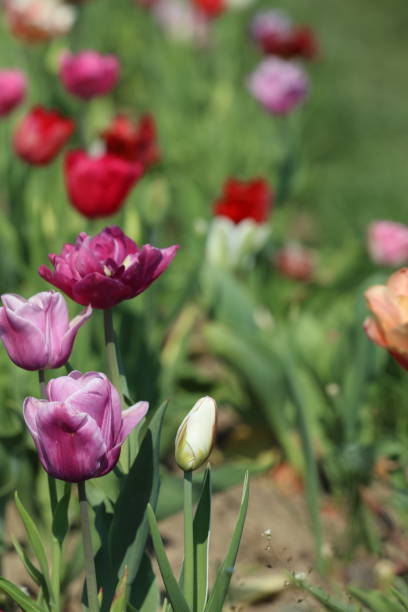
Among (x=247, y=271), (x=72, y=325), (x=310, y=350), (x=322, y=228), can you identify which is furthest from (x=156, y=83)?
(x=72, y=325)

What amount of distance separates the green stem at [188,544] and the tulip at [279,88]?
2002 mm

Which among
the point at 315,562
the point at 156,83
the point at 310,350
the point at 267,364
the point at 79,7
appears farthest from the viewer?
the point at 156,83

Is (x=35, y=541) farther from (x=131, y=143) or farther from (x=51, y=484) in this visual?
(x=131, y=143)

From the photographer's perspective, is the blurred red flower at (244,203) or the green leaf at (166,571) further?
the blurred red flower at (244,203)

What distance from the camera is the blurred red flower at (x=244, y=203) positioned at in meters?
2.01

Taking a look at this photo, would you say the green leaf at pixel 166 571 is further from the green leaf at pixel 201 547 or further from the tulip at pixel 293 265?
the tulip at pixel 293 265

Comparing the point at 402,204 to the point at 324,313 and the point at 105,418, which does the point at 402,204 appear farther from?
the point at 105,418

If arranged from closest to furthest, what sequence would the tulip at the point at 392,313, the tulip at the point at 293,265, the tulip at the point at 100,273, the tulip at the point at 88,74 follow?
the tulip at the point at 100,273 < the tulip at the point at 392,313 < the tulip at the point at 88,74 < the tulip at the point at 293,265

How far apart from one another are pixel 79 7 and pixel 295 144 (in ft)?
3.38

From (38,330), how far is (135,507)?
0.79 ft

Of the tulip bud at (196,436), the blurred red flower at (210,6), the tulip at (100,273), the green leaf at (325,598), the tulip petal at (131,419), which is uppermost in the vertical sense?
the tulip at (100,273)

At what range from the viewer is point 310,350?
6.55 ft

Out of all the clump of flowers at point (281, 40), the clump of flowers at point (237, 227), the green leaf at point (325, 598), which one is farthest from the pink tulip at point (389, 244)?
the clump of flowers at point (281, 40)

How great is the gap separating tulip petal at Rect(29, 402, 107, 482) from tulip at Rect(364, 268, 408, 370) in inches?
14.8
